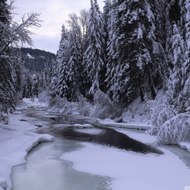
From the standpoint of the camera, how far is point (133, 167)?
13656 mm

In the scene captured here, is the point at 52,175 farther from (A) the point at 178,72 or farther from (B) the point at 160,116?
(A) the point at 178,72

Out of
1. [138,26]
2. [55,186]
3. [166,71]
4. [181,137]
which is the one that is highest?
[138,26]

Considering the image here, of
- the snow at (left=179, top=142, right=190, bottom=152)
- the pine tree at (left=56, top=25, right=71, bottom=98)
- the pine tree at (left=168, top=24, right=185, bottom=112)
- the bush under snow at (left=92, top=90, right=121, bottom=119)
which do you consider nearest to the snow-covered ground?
the snow at (left=179, top=142, right=190, bottom=152)

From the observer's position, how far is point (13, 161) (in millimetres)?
13945

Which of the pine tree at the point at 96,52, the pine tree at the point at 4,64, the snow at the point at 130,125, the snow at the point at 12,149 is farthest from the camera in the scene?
the pine tree at the point at 96,52

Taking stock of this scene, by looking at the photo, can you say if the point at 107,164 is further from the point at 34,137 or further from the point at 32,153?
the point at 34,137

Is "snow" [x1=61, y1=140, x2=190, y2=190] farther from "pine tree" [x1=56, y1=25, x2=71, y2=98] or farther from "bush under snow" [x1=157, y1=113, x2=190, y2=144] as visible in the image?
"pine tree" [x1=56, y1=25, x2=71, y2=98]

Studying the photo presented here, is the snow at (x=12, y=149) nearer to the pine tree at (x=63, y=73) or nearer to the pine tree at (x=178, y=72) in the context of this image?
the pine tree at (x=178, y=72)

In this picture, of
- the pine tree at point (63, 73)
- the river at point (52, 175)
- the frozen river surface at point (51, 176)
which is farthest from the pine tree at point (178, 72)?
the pine tree at point (63, 73)

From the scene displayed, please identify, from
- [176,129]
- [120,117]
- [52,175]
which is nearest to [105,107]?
[120,117]

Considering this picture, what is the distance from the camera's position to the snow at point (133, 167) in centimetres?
1126

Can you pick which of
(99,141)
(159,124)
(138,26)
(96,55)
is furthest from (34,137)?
(96,55)

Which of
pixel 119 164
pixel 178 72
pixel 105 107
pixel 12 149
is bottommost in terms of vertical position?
pixel 12 149

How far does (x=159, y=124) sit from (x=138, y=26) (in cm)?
1239
